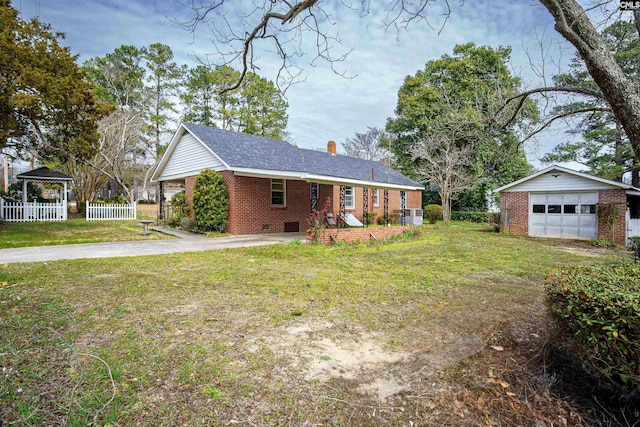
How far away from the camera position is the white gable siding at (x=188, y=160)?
1477cm

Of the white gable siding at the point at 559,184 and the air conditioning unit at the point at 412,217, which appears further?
the air conditioning unit at the point at 412,217

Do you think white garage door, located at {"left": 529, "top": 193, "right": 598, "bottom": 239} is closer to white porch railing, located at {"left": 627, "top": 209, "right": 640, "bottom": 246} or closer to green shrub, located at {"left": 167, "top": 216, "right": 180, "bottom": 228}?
white porch railing, located at {"left": 627, "top": 209, "right": 640, "bottom": 246}

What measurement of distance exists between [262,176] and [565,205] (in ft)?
48.2

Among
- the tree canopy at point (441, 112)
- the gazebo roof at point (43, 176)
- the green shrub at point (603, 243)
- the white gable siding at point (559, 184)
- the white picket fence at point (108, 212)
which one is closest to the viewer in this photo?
the green shrub at point (603, 243)

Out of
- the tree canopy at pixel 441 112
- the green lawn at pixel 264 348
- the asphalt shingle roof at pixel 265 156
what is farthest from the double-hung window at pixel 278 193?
the tree canopy at pixel 441 112

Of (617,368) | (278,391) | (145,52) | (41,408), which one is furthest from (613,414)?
(145,52)

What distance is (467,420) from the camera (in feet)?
7.10

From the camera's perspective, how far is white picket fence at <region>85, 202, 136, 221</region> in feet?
65.4

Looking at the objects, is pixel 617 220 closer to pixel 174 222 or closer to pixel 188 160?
pixel 188 160

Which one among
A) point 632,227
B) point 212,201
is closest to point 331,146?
point 212,201

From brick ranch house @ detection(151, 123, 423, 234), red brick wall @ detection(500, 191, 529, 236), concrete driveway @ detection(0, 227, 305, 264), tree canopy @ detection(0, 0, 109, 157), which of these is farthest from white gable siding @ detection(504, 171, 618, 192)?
tree canopy @ detection(0, 0, 109, 157)

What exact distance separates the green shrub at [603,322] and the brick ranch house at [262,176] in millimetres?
10551

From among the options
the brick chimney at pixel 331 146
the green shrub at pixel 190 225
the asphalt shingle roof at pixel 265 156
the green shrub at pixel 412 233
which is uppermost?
the brick chimney at pixel 331 146

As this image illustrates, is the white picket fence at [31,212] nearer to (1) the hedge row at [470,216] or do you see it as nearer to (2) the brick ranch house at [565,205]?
(2) the brick ranch house at [565,205]
